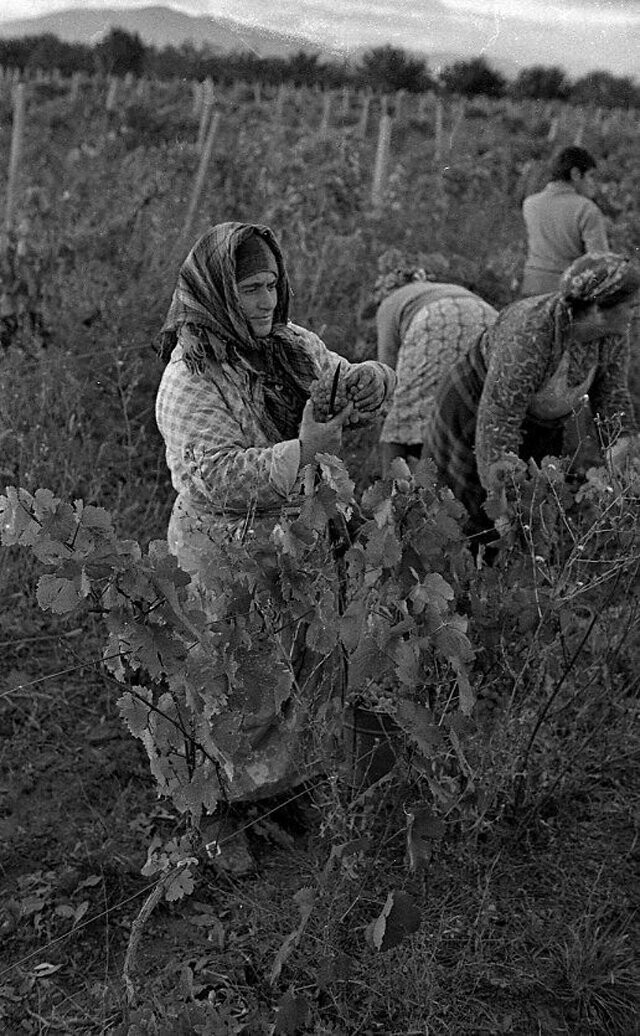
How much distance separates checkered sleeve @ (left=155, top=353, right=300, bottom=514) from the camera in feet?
6.27

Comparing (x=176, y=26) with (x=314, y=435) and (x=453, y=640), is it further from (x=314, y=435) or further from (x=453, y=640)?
(x=453, y=640)

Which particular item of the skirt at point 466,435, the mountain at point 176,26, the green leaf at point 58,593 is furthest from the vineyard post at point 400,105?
the green leaf at point 58,593

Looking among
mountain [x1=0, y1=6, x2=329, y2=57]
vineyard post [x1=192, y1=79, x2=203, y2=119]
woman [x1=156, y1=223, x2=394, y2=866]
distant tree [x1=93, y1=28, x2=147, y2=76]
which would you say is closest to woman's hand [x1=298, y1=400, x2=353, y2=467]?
woman [x1=156, y1=223, x2=394, y2=866]

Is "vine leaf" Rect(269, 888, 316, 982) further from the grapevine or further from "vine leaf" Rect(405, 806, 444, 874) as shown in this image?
the grapevine

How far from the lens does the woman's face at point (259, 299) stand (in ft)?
6.77

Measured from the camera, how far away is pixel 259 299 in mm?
2082

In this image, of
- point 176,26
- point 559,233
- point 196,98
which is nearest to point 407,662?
point 176,26

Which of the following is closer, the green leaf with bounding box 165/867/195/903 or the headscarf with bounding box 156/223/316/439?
the green leaf with bounding box 165/867/195/903

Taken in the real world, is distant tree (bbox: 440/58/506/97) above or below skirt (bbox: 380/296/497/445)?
above

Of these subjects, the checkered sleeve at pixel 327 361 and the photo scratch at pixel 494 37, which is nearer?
the checkered sleeve at pixel 327 361

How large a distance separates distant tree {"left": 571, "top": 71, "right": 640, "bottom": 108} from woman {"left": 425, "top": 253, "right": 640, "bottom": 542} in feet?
67.1

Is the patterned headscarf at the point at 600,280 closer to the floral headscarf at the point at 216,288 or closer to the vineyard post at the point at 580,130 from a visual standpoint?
the floral headscarf at the point at 216,288

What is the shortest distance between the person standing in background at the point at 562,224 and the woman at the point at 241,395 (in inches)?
105

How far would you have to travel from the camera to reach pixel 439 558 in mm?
1890
